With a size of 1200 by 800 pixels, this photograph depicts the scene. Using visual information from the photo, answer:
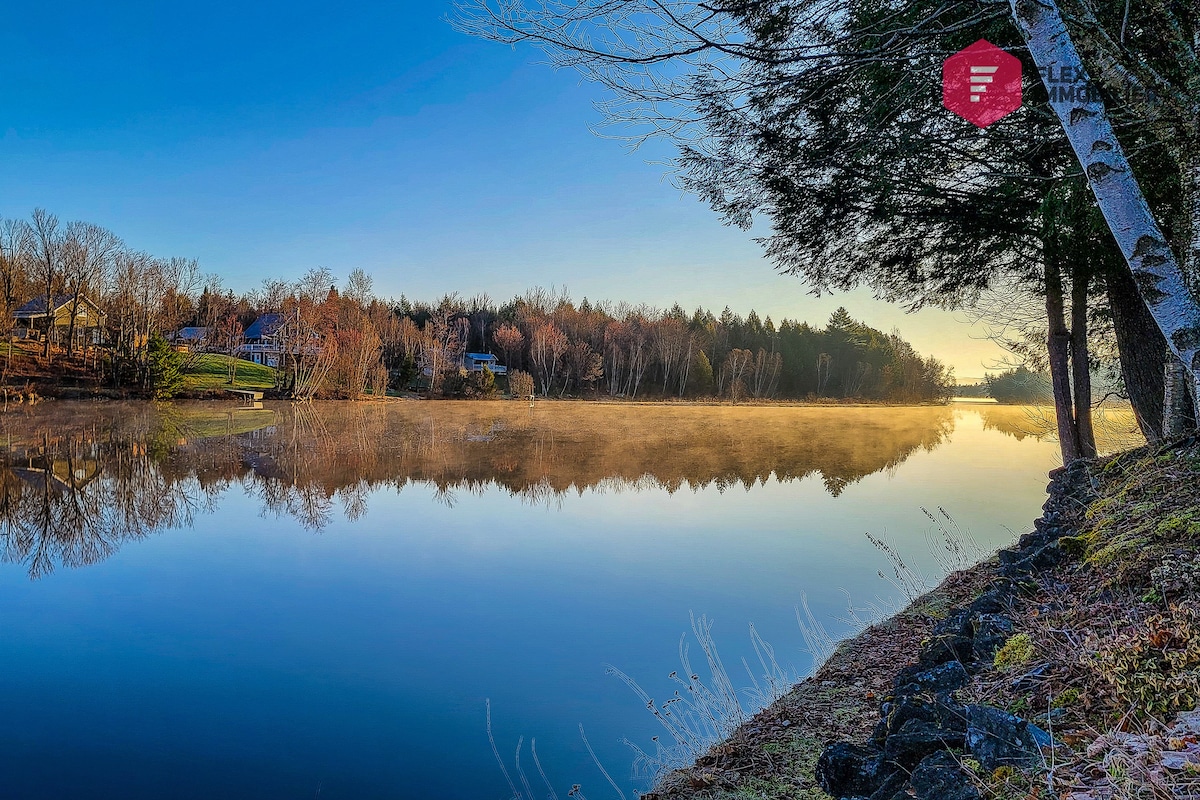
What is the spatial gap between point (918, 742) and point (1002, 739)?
0.33 metres

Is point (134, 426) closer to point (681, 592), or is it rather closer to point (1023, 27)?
point (681, 592)

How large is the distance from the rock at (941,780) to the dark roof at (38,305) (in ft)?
188

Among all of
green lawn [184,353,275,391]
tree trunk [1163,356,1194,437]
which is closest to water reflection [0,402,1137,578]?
tree trunk [1163,356,1194,437]

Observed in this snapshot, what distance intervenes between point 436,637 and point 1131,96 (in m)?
6.24

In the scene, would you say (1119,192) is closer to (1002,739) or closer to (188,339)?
(1002,739)

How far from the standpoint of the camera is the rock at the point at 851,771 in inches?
93.0

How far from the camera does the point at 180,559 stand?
8336 mm

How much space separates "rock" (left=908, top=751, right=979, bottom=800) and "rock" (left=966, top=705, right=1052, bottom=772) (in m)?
0.07

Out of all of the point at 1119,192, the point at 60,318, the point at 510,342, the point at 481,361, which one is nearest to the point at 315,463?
the point at 1119,192

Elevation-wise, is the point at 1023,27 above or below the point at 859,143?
below

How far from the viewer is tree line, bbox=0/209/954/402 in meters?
41.4

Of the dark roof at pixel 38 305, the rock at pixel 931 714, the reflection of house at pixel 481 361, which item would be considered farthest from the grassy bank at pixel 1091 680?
the reflection of house at pixel 481 361

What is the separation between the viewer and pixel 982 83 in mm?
5449

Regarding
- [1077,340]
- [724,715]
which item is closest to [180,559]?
[724,715]
